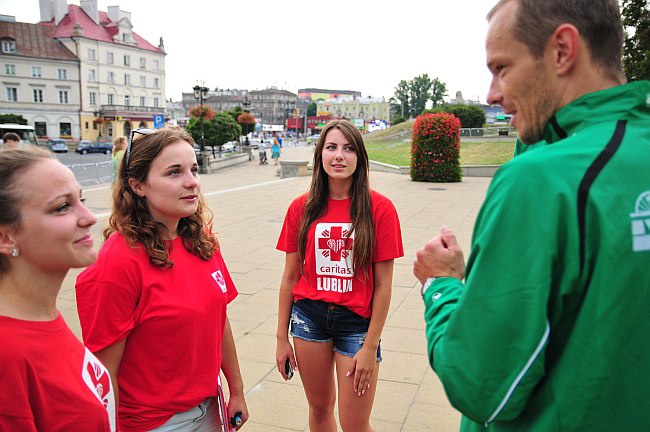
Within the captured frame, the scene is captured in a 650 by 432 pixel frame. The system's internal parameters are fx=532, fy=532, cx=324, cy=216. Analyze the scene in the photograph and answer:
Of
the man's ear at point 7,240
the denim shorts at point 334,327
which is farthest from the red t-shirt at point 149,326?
the denim shorts at point 334,327

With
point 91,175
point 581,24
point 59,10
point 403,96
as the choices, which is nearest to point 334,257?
point 581,24

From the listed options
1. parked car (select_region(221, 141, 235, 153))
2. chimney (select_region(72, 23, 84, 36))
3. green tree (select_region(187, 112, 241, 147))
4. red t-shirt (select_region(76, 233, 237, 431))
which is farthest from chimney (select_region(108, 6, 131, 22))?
red t-shirt (select_region(76, 233, 237, 431))

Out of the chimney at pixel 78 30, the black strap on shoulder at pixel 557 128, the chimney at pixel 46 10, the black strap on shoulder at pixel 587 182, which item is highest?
the chimney at pixel 46 10

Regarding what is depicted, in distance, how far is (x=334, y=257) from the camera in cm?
273

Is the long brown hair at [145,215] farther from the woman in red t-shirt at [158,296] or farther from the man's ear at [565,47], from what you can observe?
the man's ear at [565,47]

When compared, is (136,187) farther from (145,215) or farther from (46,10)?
(46,10)

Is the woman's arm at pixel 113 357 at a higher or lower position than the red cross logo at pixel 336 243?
lower

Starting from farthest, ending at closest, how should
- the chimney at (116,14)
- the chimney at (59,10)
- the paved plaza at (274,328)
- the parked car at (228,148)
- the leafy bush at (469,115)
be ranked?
1. the chimney at (116,14)
2. the chimney at (59,10)
3. the leafy bush at (469,115)
4. the parked car at (228,148)
5. the paved plaza at (274,328)

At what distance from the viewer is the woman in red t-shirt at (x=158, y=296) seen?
195 centimetres

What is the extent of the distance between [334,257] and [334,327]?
1.15ft

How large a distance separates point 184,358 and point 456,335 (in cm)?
123

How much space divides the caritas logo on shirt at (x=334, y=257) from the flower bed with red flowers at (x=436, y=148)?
15.4 meters

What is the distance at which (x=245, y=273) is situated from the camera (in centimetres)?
722

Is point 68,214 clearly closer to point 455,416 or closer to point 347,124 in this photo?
point 347,124
